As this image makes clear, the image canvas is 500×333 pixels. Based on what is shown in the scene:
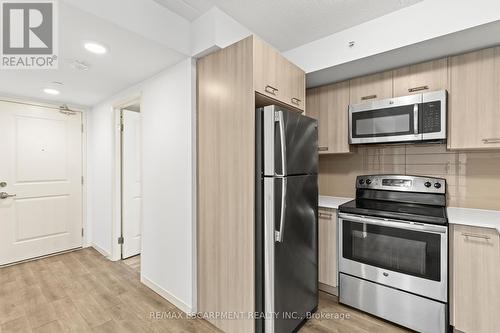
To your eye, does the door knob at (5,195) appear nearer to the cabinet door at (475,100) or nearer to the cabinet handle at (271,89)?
the cabinet handle at (271,89)

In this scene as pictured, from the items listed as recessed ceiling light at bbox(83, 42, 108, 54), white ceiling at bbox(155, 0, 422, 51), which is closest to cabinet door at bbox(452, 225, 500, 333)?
white ceiling at bbox(155, 0, 422, 51)

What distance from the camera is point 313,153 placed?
2.17m

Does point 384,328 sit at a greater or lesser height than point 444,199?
lesser

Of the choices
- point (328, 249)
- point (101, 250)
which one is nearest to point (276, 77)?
point (328, 249)

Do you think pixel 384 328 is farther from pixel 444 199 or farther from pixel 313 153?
pixel 313 153

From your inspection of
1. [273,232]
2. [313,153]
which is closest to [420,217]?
[313,153]

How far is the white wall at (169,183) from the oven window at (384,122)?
1.70 metres

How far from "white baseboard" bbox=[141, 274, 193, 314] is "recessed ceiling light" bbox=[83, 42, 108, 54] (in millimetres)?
2337

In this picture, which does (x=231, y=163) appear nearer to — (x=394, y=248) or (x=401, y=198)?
(x=394, y=248)

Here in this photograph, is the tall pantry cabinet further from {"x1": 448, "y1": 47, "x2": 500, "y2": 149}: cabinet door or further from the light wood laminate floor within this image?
{"x1": 448, "y1": 47, "x2": 500, "y2": 149}: cabinet door

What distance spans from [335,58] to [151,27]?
1.65m

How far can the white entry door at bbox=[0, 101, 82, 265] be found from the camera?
3164 mm

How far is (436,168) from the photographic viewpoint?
232 cm

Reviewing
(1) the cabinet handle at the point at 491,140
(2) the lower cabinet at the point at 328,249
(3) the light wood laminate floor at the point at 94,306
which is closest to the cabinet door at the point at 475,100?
(1) the cabinet handle at the point at 491,140
